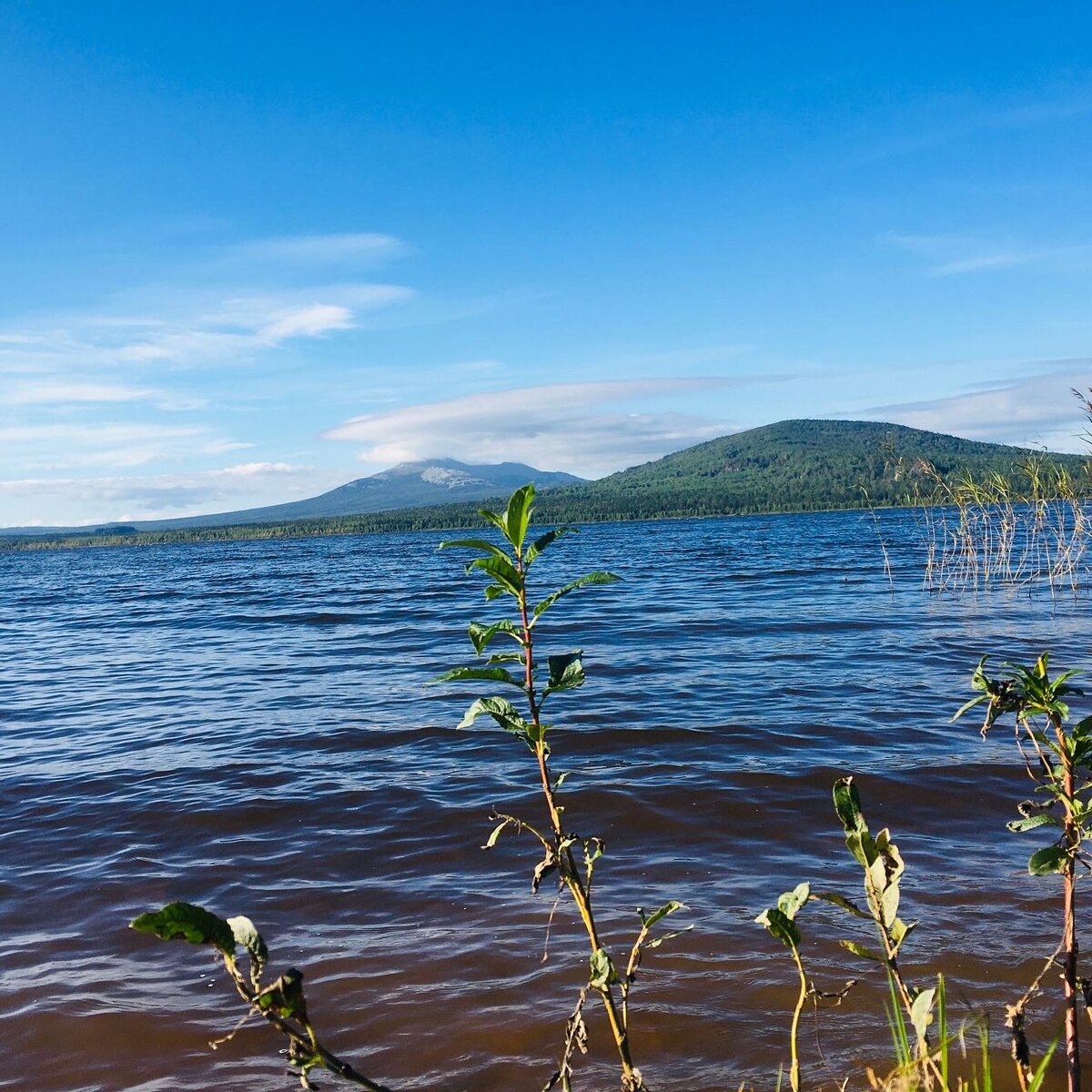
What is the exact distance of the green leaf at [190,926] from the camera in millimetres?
1487

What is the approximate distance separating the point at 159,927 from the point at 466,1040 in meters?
2.93

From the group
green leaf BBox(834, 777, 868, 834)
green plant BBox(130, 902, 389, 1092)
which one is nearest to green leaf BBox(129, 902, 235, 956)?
green plant BBox(130, 902, 389, 1092)

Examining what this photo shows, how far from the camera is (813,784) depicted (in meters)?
7.43

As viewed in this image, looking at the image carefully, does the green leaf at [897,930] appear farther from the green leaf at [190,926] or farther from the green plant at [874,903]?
the green leaf at [190,926]

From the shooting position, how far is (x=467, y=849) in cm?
632

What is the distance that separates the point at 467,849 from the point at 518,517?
471 cm

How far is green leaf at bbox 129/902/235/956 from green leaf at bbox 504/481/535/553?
3.32 feet

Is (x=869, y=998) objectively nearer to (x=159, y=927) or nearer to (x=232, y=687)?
(x=159, y=927)

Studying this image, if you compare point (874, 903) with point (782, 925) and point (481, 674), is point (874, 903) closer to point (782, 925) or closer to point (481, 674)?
point (782, 925)

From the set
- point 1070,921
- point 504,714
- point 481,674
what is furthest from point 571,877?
point 1070,921

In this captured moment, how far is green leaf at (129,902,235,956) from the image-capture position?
1487 mm

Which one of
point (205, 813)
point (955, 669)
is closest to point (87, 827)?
point (205, 813)

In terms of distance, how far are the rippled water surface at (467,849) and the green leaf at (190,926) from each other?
261 cm

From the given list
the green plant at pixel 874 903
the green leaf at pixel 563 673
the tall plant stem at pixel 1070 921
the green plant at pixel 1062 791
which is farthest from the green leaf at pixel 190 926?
the tall plant stem at pixel 1070 921
